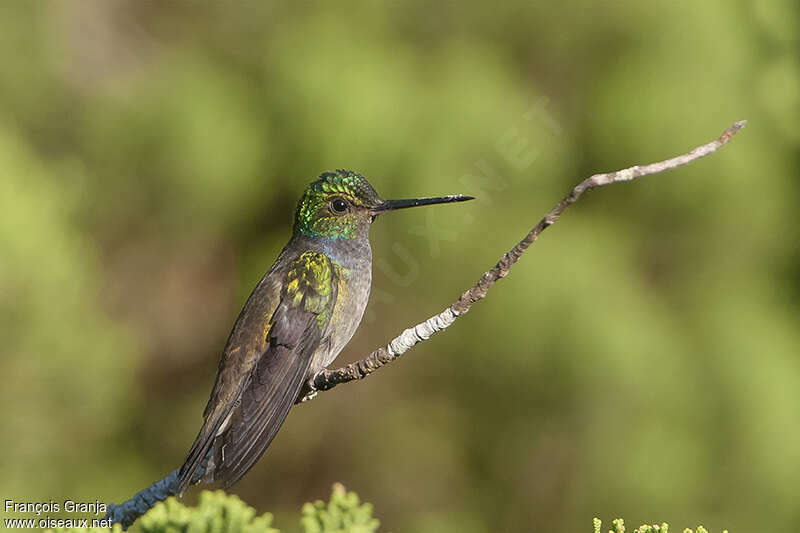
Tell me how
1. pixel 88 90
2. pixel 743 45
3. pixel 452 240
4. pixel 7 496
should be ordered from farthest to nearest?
pixel 88 90, pixel 743 45, pixel 452 240, pixel 7 496

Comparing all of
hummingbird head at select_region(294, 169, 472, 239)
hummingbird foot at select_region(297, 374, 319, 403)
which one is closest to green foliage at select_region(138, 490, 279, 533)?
hummingbird foot at select_region(297, 374, 319, 403)

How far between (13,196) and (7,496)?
4.85ft

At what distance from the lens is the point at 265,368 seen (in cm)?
231

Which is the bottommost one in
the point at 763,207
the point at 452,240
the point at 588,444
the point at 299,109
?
the point at 588,444

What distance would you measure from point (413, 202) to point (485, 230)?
2.75 meters

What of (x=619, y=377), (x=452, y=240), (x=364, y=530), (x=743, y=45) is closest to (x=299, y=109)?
(x=452, y=240)

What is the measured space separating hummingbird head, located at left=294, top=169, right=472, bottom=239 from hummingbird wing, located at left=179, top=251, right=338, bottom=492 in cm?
10

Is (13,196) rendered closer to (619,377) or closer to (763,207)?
(619,377)

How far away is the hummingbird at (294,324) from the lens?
7.03ft

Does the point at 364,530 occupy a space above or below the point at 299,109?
below

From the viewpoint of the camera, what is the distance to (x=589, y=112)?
5.25 m

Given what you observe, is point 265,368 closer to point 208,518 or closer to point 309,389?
point 309,389

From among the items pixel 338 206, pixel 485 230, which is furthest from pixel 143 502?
pixel 485 230

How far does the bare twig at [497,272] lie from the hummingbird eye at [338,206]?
0.57 metres
